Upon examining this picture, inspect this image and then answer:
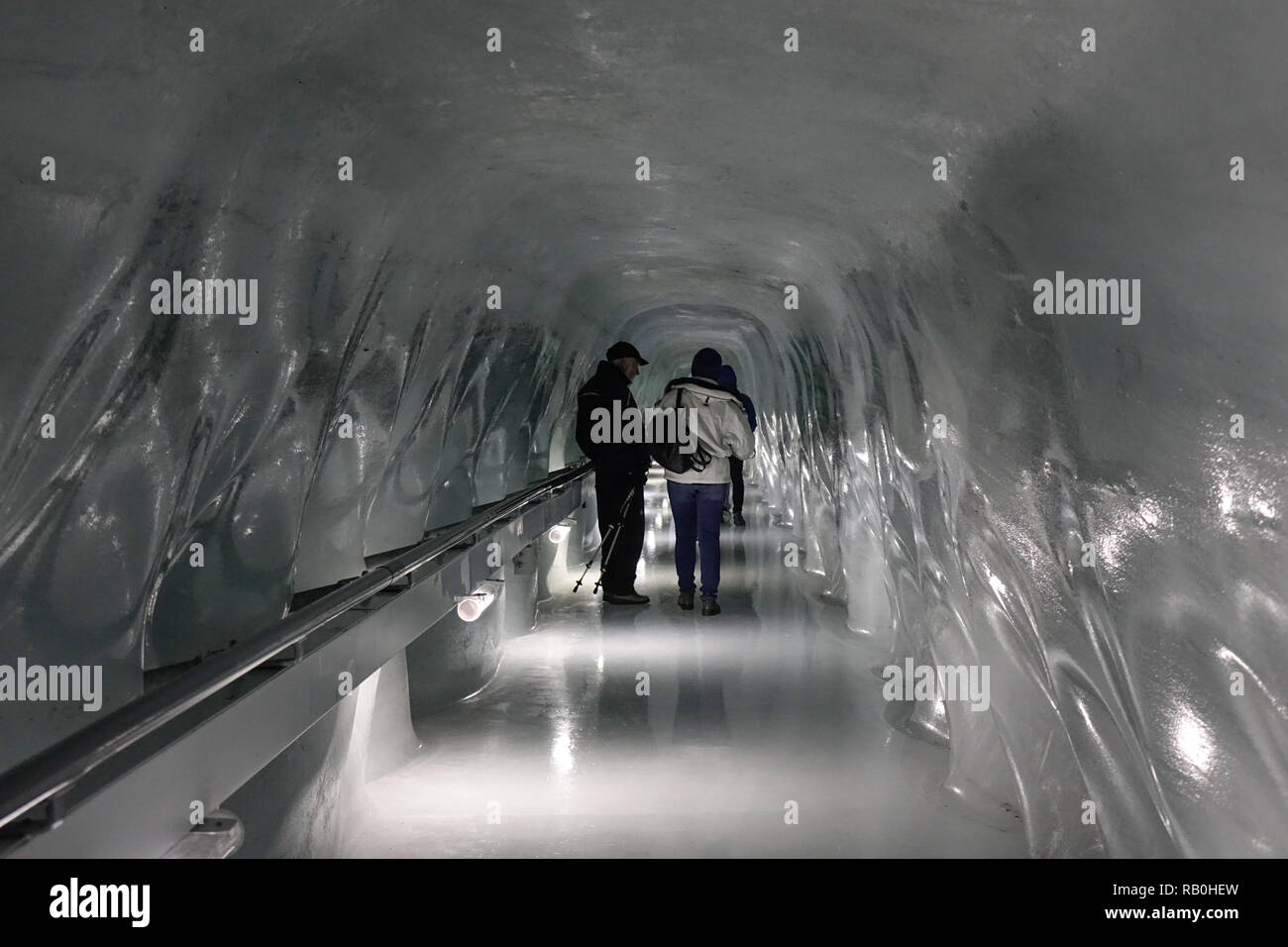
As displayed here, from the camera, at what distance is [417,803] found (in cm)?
608

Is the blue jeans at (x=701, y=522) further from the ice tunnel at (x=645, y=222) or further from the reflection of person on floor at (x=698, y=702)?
the ice tunnel at (x=645, y=222)

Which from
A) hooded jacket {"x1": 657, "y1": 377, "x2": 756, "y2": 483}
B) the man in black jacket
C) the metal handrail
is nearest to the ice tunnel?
the metal handrail

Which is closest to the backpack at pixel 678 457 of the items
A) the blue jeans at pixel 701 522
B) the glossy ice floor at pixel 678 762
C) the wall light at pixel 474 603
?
the blue jeans at pixel 701 522

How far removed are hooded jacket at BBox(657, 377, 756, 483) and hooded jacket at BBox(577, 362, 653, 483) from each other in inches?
36.4

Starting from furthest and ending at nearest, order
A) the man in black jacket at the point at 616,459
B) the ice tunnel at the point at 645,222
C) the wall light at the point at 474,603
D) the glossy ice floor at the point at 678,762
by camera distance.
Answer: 1. the man in black jacket at the point at 616,459
2. the wall light at the point at 474,603
3. the glossy ice floor at the point at 678,762
4. the ice tunnel at the point at 645,222

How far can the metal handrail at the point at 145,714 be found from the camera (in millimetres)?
2551

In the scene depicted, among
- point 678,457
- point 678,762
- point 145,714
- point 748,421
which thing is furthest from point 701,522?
point 145,714

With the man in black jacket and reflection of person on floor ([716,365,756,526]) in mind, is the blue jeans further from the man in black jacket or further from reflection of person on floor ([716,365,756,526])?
reflection of person on floor ([716,365,756,526])

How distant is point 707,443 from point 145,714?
6932mm

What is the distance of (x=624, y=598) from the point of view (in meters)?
11.2

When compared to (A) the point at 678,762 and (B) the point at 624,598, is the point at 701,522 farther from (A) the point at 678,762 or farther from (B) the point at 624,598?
(A) the point at 678,762

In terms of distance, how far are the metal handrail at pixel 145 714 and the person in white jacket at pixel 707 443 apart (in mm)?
5017

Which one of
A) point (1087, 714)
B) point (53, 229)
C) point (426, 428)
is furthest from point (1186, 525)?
point (426, 428)
